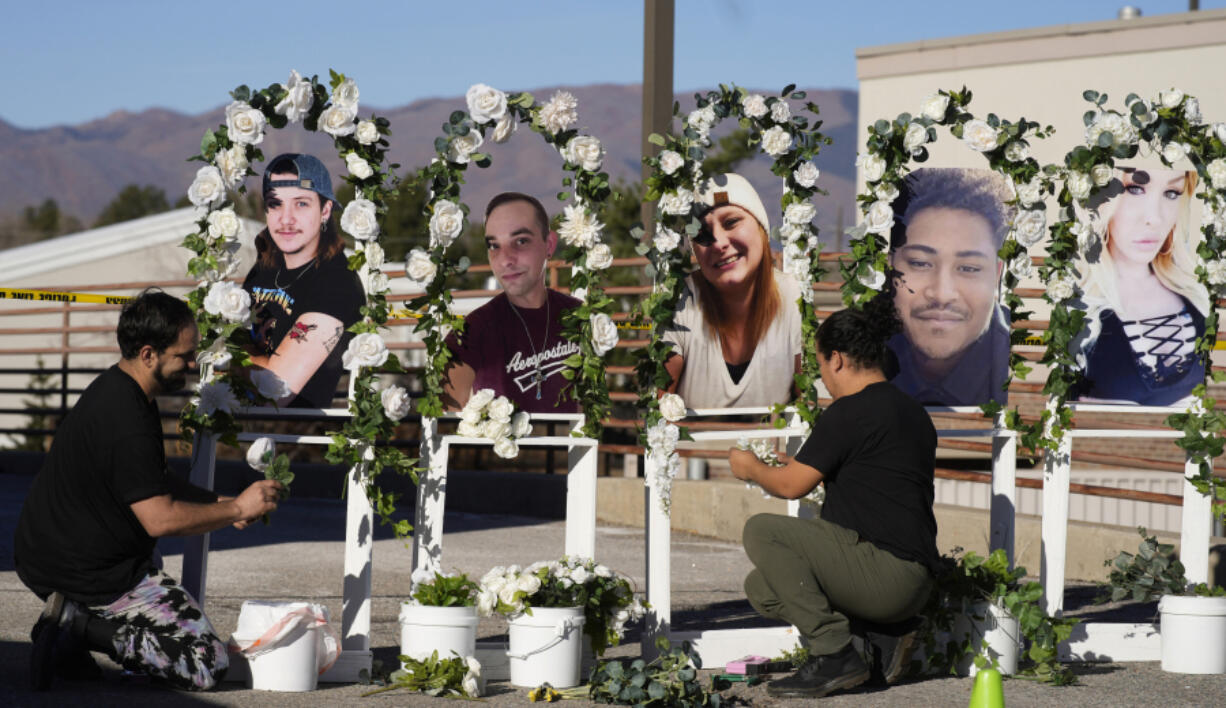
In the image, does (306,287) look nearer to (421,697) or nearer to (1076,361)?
(421,697)

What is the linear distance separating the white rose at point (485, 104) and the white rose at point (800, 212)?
147cm

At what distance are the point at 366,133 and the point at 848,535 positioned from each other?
2.51 metres

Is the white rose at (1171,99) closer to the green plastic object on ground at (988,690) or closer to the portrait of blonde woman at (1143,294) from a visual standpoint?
the portrait of blonde woman at (1143,294)

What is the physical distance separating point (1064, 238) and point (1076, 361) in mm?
604

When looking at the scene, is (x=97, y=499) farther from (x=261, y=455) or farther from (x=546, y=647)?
(x=546, y=647)

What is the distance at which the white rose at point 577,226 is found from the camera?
19.5 ft

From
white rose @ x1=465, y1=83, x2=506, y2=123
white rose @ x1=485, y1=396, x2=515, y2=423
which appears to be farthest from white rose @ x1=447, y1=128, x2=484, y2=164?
white rose @ x1=485, y1=396, x2=515, y2=423

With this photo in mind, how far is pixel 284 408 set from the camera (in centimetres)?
588

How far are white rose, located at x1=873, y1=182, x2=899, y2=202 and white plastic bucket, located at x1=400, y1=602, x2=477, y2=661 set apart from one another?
8.96ft

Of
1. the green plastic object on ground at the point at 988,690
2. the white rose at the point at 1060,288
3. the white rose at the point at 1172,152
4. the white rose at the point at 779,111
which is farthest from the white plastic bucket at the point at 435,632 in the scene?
the white rose at the point at 1172,152

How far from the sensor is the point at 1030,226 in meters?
6.62

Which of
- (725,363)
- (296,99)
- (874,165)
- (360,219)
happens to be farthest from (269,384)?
(874,165)

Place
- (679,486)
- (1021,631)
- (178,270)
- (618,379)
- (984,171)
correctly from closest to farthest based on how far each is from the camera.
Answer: (1021,631)
(984,171)
(679,486)
(618,379)
(178,270)

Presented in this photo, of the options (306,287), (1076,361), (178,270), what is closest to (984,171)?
(1076,361)
